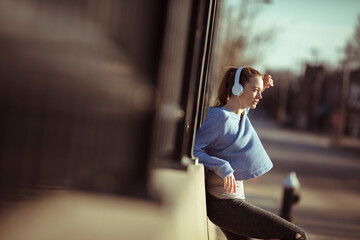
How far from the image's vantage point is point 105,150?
301 cm

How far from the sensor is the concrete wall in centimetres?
142

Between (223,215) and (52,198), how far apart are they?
142 centimetres

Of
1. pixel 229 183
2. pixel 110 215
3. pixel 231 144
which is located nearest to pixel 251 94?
pixel 231 144

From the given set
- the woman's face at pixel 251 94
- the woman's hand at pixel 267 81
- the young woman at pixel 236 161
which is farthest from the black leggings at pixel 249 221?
the woman's hand at pixel 267 81

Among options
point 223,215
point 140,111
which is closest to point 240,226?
point 223,215

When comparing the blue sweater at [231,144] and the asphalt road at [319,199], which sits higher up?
the blue sweater at [231,144]

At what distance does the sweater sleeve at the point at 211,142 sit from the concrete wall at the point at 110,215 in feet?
0.61

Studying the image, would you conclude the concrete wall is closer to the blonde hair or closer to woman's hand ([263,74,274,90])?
the blonde hair

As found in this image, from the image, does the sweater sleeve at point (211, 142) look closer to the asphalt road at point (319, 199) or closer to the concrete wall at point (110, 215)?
the concrete wall at point (110, 215)

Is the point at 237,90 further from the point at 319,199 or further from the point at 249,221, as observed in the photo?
the point at 319,199

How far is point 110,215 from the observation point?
67.7 inches

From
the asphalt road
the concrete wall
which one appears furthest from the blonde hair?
the asphalt road

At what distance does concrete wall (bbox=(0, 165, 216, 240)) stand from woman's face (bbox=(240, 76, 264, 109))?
0.58 m

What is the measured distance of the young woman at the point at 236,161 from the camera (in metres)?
2.78
